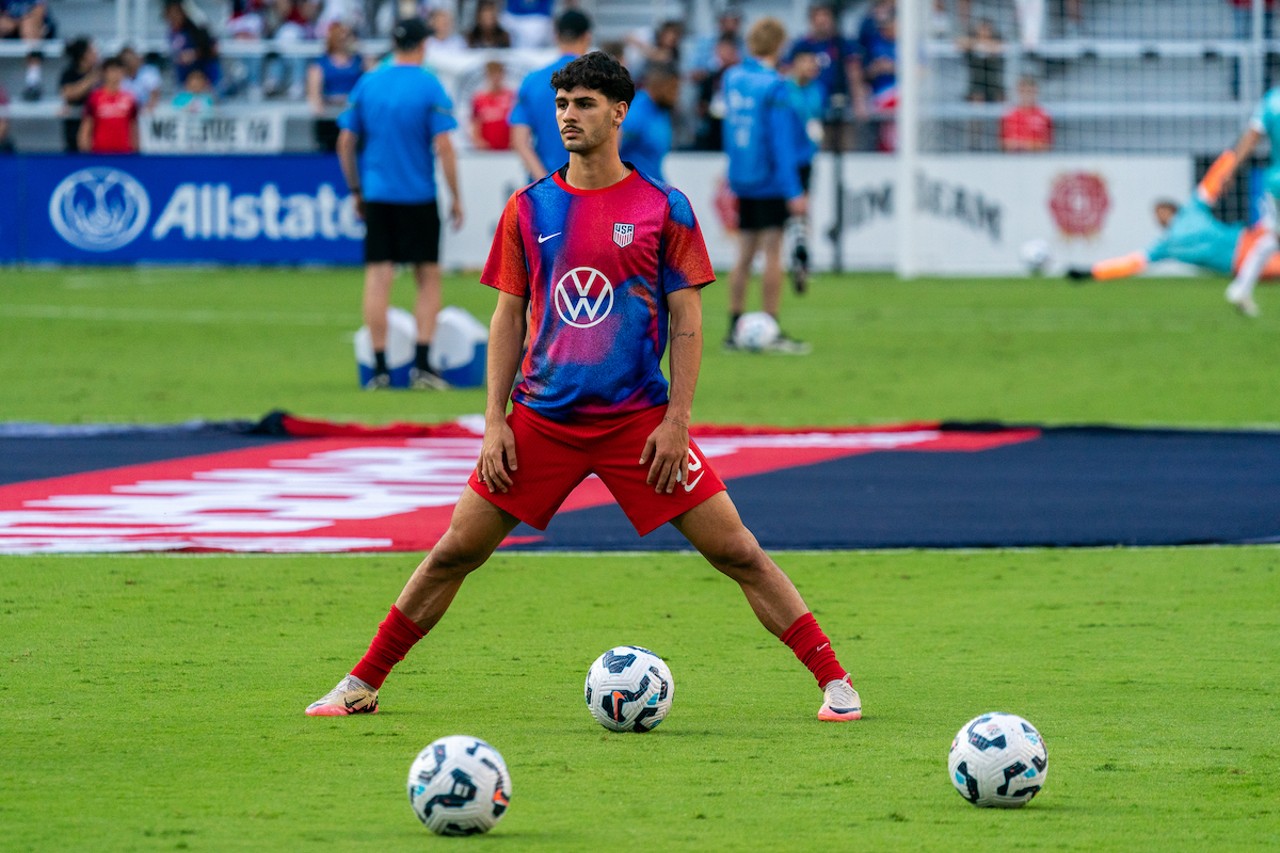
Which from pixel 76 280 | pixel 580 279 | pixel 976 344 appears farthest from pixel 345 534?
pixel 76 280

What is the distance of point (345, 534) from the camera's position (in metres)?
9.20

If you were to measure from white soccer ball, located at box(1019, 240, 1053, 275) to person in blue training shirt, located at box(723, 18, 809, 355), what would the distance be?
9271mm

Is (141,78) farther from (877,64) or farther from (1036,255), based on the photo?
(1036,255)

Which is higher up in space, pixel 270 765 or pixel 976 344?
pixel 270 765

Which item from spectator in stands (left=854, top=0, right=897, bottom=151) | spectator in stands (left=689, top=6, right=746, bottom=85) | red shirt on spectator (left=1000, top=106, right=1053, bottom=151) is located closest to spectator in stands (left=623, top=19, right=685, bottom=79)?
spectator in stands (left=689, top=6, right=746, bottom=85)

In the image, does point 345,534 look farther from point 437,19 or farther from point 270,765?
point 437,19

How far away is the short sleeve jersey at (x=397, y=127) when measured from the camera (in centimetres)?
1444

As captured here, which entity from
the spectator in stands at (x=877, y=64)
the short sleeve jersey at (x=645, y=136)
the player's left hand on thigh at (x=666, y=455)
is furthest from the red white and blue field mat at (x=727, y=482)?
the spectator in stands at (x=877, y=64)

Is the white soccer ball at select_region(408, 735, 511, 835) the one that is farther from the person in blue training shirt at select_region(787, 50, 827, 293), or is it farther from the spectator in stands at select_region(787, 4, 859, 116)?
the spectator in stands at select_region(787, 4, 859, 116)

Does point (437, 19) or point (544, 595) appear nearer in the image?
point (544, 595)

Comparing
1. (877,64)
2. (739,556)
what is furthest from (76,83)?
(739,556)

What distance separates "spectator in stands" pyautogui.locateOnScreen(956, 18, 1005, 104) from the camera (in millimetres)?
27766

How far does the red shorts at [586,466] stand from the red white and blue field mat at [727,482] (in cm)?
309

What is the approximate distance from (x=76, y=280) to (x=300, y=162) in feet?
10.3
